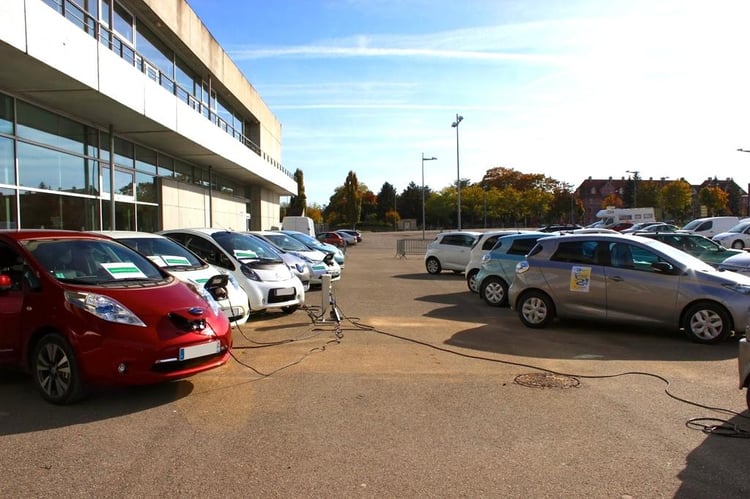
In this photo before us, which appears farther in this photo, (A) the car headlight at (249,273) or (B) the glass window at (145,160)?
(B) the glass window at (145,160)

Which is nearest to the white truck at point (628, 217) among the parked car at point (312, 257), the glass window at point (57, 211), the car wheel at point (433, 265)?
the car wheel at point (433, 265)

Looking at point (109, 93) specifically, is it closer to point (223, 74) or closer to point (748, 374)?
point (748, 374)

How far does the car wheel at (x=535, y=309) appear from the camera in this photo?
369 inches

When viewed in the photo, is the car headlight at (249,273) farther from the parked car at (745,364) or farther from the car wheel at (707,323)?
the parked car at (745,364)

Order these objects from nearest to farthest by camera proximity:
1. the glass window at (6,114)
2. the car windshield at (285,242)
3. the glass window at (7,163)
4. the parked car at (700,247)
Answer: the glass window at (7,163)
the glass window at (6,114)
the parked car at (700,247)
the car windshield at (285,242)

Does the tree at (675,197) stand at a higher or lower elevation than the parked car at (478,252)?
higher

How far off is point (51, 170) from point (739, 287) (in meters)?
14.8

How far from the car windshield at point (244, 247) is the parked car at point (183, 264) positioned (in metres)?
1.48

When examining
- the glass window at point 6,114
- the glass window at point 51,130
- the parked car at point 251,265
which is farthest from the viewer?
the glass window at point 51,130

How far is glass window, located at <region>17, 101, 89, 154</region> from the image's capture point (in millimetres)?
13289

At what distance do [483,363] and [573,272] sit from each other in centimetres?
300

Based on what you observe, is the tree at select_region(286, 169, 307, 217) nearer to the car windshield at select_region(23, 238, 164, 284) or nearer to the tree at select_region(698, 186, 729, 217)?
the tree at select_region(698, 186, 729, 217)

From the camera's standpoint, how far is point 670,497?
353 centimetres

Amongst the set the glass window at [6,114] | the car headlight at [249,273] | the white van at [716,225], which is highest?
the glass window at [6,114]
